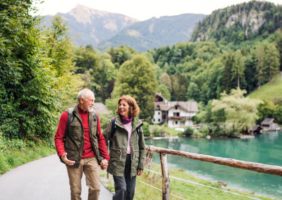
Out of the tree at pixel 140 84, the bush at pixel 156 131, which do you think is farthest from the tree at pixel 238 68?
the tree at pixel 140 84

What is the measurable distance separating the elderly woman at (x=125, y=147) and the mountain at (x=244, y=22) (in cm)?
16230

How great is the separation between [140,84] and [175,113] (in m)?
23.0

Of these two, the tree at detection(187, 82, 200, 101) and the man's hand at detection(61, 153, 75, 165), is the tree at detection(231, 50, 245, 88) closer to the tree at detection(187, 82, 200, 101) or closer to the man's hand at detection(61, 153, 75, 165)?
the tree at detection(187, 82, 200, 101)

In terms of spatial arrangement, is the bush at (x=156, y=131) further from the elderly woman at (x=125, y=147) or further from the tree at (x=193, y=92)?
the tree at (x=193, y=92)

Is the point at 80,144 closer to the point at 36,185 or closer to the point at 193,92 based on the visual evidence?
the point at 36,185

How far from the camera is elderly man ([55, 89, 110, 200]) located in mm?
3049

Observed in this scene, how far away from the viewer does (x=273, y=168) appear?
2666 millimetres

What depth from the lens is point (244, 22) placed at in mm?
169875

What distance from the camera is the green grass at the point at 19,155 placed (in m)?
6.71

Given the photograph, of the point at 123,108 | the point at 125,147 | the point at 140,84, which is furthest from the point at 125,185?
the point at 140,84

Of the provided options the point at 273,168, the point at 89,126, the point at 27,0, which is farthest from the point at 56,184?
the point at 27,0

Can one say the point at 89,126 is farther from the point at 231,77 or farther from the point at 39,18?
the point at 231,77

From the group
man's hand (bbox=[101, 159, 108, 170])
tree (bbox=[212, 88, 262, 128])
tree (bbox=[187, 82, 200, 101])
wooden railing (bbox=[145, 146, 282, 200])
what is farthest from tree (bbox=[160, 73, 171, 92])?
man's hand (bbox=[101, 159, 108, 170])

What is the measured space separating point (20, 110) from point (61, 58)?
748 cm
